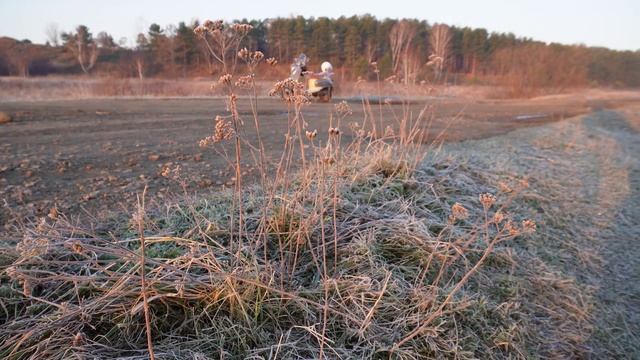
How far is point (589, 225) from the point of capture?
367 centimetres

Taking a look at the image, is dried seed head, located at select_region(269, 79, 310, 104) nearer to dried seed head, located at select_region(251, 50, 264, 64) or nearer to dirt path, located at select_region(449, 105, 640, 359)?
dried seed head, located at select_region(251, 50, 264, 64)

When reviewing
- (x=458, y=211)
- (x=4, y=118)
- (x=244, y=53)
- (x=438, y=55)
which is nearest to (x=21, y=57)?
(x=4, y=118)

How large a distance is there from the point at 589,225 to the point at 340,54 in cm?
3865

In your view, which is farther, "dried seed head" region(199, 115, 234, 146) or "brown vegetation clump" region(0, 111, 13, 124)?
"brown vegetation clump" region(0, 111, 13, 124)

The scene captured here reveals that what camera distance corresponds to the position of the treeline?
33156 mm

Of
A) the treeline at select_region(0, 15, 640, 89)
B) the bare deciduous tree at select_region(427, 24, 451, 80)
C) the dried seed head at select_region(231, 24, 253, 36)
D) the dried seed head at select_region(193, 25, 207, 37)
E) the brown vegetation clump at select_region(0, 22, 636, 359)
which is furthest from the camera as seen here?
the treeline at select_region(0, 15, 640, 89)

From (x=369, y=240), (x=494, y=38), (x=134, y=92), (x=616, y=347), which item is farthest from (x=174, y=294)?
(x=494, y=38)

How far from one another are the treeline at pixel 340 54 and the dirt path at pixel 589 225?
2260 centimetres

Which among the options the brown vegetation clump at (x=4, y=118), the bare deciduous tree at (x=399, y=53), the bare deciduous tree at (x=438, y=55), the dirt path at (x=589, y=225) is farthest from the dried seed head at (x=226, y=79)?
the brown vegetation clump at (x=4, y=118)

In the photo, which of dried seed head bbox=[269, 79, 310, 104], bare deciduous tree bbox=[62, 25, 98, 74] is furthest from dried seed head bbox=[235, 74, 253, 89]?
bare deciduous tree bbox=[62, 25, 98, 74]

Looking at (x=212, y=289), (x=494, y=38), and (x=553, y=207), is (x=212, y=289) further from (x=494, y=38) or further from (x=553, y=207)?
(x=494, y=38)

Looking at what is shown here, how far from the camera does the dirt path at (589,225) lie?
7.70 ft

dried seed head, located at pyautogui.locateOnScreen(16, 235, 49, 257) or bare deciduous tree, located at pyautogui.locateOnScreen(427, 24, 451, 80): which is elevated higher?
bare deciduous tree, located at pyautogui.locateOnScreen(427, 24, 451, 80)

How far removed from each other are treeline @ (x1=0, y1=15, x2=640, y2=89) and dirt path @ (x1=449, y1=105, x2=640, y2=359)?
22597 mm
